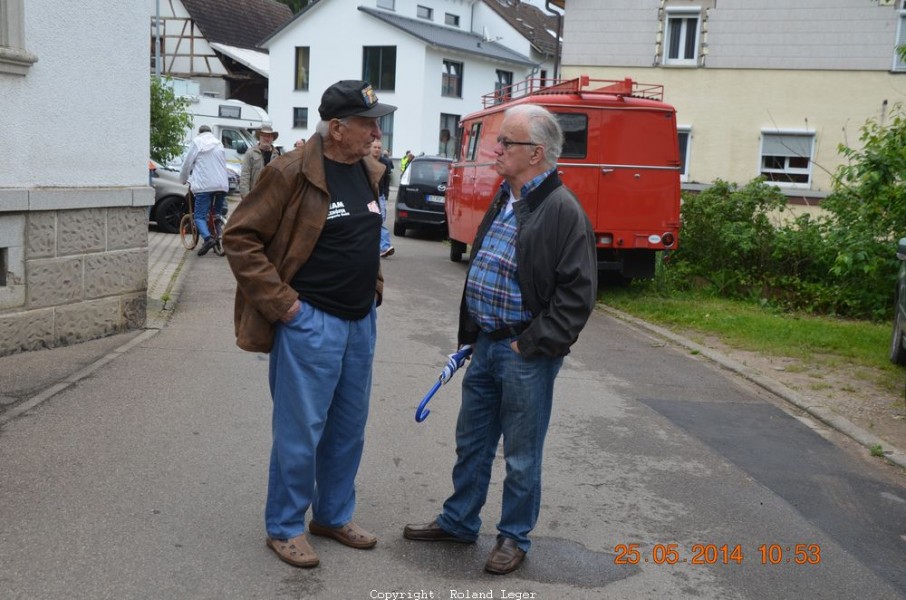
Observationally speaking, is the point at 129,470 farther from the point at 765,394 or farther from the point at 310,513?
the point at 765,394

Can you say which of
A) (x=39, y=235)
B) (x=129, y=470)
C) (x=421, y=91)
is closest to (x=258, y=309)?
(x=129, y=470)

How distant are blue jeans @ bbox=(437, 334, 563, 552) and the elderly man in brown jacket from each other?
0.54m

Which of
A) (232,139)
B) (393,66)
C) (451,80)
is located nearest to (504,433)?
(232,139)

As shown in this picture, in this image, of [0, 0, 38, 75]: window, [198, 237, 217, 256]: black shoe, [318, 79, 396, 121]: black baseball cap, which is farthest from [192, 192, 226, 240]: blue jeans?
[318, 79, 396, 121]: black baseball cap

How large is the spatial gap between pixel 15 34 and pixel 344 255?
4.55m

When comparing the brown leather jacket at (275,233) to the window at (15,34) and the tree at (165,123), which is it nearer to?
the window at (15,34)

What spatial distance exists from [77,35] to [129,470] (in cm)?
416

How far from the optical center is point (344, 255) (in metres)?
4.16

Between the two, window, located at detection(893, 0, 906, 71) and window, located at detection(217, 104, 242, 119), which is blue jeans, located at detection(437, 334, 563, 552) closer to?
window, located at detection(893, 0, 906, 71)

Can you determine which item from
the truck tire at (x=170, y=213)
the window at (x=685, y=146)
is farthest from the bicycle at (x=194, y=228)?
the window at (x=685, y=146)

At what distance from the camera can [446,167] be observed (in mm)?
20891

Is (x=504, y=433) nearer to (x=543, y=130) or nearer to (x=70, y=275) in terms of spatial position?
(x=543, y=130)

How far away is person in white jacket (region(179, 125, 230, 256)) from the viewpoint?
14.4 metres

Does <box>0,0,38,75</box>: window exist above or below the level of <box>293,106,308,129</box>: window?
below
